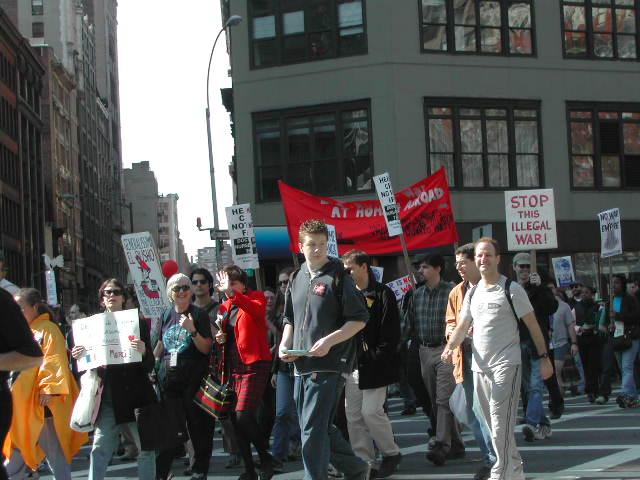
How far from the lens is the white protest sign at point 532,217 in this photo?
18.8m

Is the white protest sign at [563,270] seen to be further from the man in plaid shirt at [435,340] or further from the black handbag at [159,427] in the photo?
the black handbag at [159,427]

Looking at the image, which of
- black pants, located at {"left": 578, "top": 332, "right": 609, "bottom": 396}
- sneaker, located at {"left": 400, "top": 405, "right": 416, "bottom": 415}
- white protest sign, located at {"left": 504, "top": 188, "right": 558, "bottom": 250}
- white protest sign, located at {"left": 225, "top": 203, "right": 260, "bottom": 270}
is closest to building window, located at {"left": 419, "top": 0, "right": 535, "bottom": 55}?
white protest sign, located at {"left": 225, "top": 203, "right": 260, "bottom": 270}

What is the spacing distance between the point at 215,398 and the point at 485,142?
21042 mm

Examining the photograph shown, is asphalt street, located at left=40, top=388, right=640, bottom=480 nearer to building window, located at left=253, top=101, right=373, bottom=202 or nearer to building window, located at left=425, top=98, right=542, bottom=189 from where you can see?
building window, located at left=253, top=101, right=373, bottom=202

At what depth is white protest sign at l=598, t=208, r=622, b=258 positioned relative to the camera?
71.7ft

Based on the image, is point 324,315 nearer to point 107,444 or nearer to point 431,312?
point 107,444

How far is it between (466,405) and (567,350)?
830cm

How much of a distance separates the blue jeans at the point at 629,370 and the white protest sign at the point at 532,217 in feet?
10.7

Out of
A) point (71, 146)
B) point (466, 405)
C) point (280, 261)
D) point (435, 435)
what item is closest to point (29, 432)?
point (466, 405)

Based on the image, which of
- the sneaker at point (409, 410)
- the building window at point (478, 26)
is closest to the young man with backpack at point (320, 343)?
the sneaker at point (409, 410)

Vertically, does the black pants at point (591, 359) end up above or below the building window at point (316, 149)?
below

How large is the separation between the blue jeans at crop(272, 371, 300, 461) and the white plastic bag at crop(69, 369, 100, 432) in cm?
264

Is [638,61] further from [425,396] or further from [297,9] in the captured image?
[425,396]

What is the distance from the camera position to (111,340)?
9.14 m
